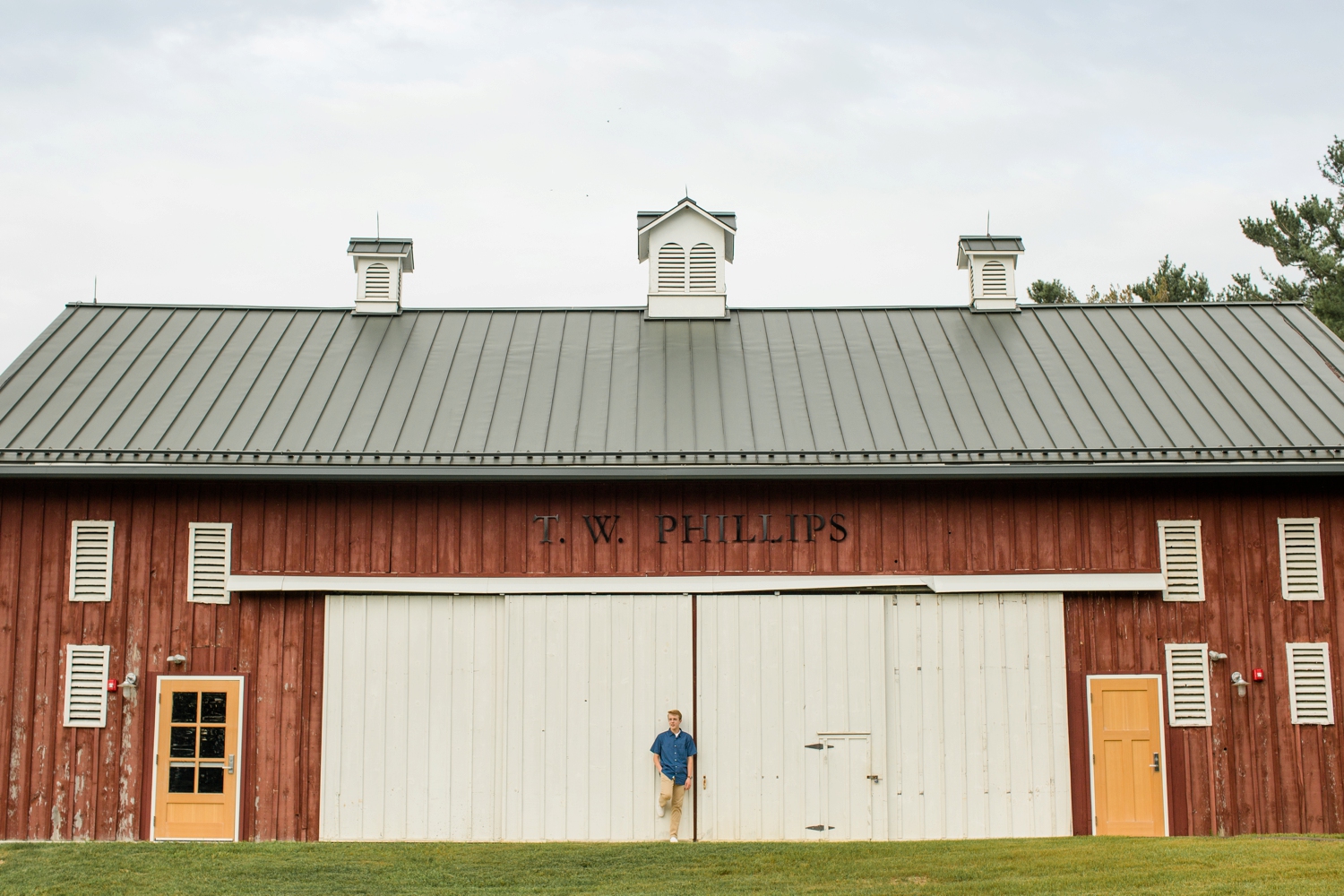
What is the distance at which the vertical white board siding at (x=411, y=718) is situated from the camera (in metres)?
11.4

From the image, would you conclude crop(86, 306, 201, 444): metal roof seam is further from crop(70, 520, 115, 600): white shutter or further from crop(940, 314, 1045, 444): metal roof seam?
crop(940, 314, 1045, 444): metal roof seam

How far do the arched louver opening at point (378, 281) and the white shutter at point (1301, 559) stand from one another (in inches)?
467

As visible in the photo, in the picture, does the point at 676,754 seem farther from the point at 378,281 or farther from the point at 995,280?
the point at 995,280

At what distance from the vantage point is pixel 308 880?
9492 mm

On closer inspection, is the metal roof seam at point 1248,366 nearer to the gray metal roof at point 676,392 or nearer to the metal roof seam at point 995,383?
the gray metal roof at point 676,392

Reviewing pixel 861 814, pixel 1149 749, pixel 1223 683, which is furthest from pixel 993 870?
pixel 1223 683

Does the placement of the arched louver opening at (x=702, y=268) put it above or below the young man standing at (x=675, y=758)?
above

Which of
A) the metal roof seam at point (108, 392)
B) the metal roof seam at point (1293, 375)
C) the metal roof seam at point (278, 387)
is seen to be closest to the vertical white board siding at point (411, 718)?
the metal roof seam at point (278, 387)

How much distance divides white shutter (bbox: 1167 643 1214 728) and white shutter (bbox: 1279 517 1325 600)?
3.82 ft

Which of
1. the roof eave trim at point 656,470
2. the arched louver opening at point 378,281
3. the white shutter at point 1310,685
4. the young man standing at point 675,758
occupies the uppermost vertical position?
the arched louver opening at point 378,281

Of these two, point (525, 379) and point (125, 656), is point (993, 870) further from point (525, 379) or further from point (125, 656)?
point (125, 656)

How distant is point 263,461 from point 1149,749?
9748mm

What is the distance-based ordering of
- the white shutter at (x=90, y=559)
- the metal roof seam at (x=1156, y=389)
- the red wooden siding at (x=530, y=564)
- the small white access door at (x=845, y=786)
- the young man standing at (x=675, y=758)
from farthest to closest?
the metal roof seam at (x=1156, y=389)
the white shutter at (x=90, y=559)
the red wooden siding at (x=530, y=564)
the small white access door at (x=845, y=786)
the young man standing at (x=675, y=758)

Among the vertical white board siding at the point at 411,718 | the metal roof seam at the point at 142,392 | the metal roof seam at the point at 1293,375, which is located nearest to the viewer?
the vertical white board siding at the point at 411,718
